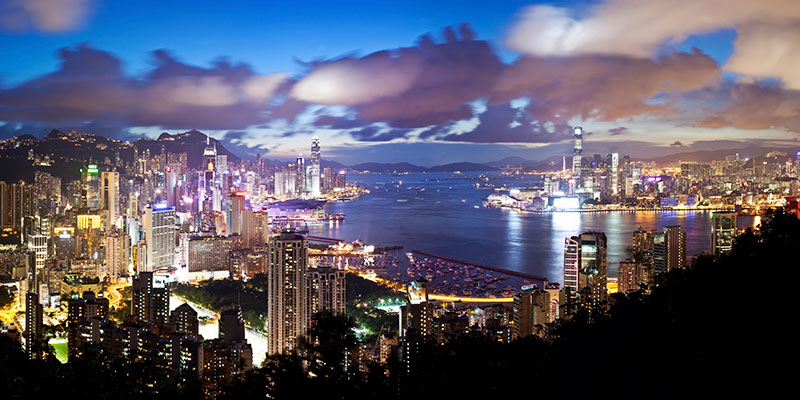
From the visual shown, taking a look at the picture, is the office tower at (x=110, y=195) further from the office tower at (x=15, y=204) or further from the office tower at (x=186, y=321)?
the office tower at (x=186, y=321)

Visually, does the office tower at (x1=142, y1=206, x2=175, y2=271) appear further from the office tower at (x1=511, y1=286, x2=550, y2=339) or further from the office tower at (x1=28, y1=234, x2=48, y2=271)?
the office tower at (x1=511, y1=286, x2=550, y2=339)

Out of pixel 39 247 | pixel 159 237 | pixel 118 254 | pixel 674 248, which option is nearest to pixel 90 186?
pixel 159 237

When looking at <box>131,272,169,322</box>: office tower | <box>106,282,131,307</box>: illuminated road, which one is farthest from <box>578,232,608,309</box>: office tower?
<box>106,282,131,307</box>: illuminated road

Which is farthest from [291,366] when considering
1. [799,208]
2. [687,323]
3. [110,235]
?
[110,235]

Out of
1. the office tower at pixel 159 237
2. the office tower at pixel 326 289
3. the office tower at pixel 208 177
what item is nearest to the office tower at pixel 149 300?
the office tower at pixel 326 289

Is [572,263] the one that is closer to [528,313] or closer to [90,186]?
[528,313]

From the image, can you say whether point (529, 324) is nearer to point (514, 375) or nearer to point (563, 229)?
point (514, 375)

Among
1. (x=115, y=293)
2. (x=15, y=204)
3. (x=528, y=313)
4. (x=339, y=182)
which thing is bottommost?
(x=115, y=293)
